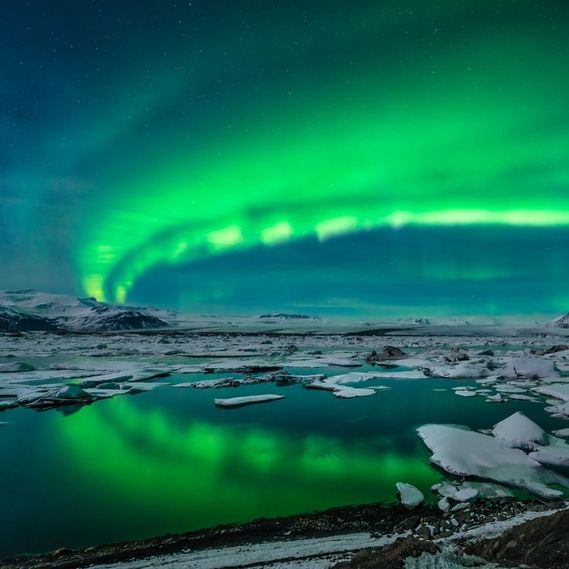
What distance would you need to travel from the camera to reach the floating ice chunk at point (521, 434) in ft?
32.0

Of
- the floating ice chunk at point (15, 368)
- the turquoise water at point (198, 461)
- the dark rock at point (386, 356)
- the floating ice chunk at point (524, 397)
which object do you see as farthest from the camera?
the dark rock at point (386, 356)

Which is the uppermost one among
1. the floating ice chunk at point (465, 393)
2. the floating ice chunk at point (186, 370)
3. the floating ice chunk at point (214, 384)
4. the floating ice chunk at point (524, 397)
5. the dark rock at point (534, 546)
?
the dark rock at point (534, 546)

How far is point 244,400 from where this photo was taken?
16.9 metres

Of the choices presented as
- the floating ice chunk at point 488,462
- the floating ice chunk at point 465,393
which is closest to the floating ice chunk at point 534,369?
the floating ice chunk at point 465,393

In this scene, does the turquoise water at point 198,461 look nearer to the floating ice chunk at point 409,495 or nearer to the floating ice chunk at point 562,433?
the floating ice chunk at point 409,495

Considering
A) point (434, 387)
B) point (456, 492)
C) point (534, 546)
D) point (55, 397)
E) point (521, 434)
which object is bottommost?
point (434, 387)

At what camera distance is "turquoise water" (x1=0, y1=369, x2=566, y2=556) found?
7359mm

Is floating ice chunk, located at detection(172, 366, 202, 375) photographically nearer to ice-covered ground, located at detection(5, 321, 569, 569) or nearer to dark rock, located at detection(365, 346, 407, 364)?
ice-covered ground, located at detection(5, 321, 569, 569)

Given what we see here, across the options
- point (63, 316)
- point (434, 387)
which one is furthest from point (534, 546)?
point (63, 316)

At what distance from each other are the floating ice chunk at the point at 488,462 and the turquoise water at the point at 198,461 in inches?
19.5

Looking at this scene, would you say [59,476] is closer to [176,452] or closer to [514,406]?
[176,452]

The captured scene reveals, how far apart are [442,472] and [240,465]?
4891mm

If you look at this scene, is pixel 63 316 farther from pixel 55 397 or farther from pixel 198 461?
pixel 198 461

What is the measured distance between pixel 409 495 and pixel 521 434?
451cm
